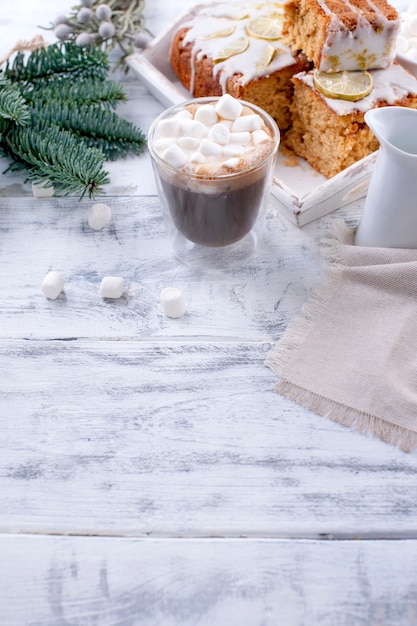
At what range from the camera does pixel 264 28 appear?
155 centimetres

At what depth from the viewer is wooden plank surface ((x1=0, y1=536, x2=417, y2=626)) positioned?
3.05ft

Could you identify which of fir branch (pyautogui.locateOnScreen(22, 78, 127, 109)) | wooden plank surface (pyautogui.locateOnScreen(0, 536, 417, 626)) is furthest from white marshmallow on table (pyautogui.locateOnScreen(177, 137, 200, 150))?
wooden plank surface (pyautogui.locateOnScreen(0, 536, 417, 626))

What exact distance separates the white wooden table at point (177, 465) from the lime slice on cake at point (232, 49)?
0.46 meters

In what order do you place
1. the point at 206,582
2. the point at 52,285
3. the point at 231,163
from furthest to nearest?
the point at 52,285 → the point at 231,163 → the point at 206,582

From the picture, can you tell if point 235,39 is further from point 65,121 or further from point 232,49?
point 65,121

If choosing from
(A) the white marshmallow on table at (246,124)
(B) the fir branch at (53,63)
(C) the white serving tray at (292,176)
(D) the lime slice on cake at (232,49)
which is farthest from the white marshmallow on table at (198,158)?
(B) the fir branch at (53,63)

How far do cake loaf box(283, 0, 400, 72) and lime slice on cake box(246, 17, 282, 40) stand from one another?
89mm

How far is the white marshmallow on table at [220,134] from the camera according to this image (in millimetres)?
1203

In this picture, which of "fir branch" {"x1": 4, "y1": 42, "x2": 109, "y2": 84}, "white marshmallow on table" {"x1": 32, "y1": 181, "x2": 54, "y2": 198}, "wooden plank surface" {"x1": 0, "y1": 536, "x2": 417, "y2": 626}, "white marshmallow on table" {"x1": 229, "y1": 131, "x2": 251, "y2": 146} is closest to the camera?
"wooden plank surface" {"x1": 0, "y1": 536, "x2": 417, "y2": 626}

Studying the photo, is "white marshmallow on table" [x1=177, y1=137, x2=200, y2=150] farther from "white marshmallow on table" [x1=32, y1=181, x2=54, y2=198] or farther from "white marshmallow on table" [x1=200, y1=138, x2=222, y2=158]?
"white marshmallow on table" [x1=32, y1=181, x2=54, y2=198]

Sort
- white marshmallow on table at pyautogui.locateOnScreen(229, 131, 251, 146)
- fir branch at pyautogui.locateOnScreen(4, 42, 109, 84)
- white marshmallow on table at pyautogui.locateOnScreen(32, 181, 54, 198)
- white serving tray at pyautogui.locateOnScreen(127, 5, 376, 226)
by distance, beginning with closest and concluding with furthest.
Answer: white marshmallow on table at pyautogui.locateOnScreen(229, 131, 251, 146) < white serving tray at pyautogui.locateOnScreen(127, 5, 376, 226) < white marshmallow on table at pyautogui.locateOnScreen(32, 181, 54, 198) < fir branch at pyautogui.locateOnScreen(4, 42, 109, 84)

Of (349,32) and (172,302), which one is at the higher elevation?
(349,32)

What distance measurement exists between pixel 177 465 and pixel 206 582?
197 millimetres

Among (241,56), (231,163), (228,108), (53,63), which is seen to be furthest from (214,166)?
(53,63)
